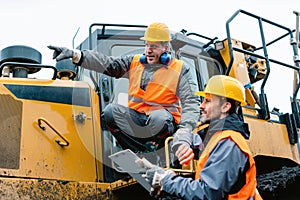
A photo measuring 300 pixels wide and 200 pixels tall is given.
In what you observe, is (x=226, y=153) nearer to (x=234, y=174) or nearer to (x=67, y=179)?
(x=234, y=174)

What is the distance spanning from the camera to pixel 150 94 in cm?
393

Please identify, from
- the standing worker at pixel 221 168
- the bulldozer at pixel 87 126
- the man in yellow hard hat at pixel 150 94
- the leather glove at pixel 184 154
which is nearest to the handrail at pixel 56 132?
the bulldozer at pixel 87 126

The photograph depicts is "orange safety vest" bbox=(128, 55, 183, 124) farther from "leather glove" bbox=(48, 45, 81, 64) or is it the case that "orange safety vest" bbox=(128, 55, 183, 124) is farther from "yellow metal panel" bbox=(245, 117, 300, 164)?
"yellow metal panel" bbox=(245, 117, 300, 164)

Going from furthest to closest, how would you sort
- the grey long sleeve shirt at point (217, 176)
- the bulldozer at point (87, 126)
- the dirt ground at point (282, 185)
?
the bulldozer at point (87, 126)
the dirt ground at point (282, 185)
the grey long sleeve shirt at point (217, 176)

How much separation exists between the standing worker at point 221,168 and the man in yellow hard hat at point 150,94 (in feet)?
2.64

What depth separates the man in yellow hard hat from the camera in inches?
148

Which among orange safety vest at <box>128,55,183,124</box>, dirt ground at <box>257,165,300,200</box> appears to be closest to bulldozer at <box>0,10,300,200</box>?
dirt ground at <box>257,165,300,200</box>

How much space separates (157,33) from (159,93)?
1.64 feet

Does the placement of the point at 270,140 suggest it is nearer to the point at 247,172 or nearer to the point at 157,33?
the point at 157,33

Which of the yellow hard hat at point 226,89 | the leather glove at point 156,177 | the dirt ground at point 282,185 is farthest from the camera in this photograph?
the dirt ground at point 282,185

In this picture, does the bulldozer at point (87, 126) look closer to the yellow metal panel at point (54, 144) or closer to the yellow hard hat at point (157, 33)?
the yellow metal panel at point (54, 144)

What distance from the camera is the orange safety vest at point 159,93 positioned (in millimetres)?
3908

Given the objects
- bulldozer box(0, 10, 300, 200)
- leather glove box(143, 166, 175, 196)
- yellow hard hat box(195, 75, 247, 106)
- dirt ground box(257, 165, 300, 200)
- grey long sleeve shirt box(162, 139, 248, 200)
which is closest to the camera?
grey long sleeve shirt box(162, 139, 248, 200)

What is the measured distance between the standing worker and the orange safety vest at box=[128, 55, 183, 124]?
3.53 feet
